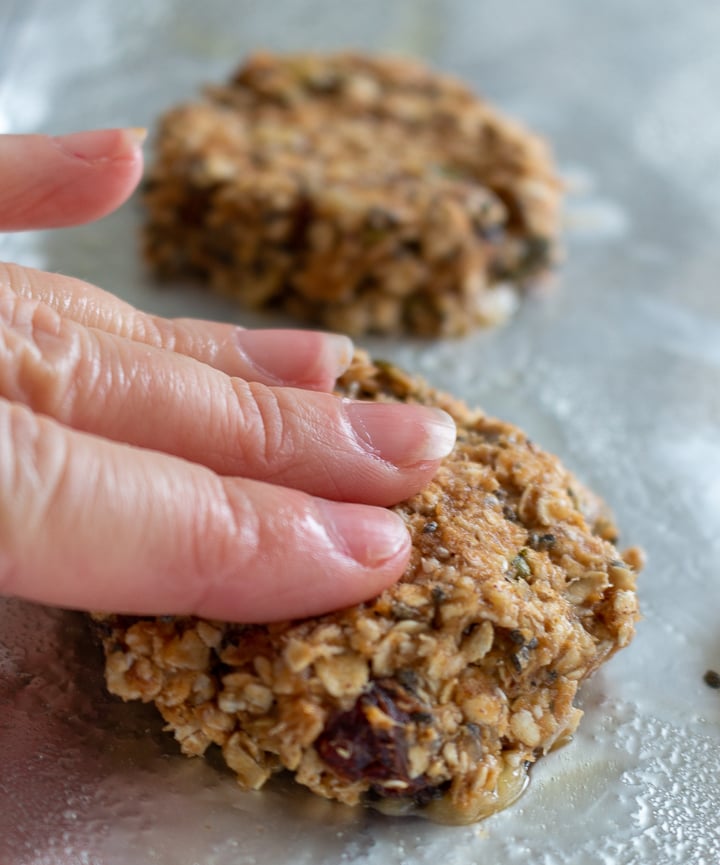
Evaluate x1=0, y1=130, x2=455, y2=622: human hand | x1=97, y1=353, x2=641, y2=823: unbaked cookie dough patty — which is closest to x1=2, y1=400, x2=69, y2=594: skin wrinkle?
x1=0, y1=130, x2=455, y2=622: human hand

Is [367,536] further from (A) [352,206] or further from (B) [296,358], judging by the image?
(A) [352,206]

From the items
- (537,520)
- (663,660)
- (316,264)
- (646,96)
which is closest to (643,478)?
(663,660)

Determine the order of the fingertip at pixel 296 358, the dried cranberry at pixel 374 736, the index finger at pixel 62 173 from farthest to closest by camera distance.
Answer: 1. the index finger at pixel 62 173
2. the fingertip at pixel 296 358
3. the dried cranberry at pixel 374 736

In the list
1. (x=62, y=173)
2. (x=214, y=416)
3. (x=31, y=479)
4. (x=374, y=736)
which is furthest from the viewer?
(x=62, y=173)

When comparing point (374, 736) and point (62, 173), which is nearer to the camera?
point (374, 736)

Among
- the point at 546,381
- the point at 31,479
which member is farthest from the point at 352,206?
the point at 31,479

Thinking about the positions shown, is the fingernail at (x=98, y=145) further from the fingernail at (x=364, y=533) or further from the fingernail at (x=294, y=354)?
the fingernail at (x=364, y=533)

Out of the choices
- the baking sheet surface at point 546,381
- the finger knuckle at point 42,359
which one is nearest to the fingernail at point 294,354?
the finger knuckle at point 42,359
